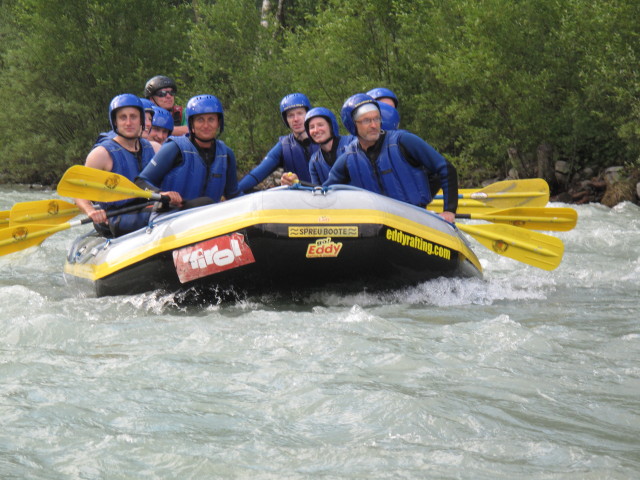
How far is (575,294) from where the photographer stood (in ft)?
18.4

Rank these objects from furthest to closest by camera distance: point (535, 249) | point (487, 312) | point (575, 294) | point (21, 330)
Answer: point (535, 249) → point (575, 294) → point (487, 312) → point (21, 330)

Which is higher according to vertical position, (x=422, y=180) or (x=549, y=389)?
(x=422, y=180)

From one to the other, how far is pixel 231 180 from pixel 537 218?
2317 millimetres

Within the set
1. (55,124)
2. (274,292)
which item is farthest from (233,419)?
(55,124)

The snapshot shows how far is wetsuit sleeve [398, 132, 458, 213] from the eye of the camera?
5680mm

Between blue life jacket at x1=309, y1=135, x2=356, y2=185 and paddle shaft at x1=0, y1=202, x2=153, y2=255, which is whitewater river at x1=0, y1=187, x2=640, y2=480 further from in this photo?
blue life jacket at x1=309, y1=135, x2=356, y2=185

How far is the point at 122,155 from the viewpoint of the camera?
19.8 feet

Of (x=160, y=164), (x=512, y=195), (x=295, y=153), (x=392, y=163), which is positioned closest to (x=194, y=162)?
(x=160, y=164)

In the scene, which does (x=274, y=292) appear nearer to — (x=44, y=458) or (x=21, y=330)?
(x=21, y=330)

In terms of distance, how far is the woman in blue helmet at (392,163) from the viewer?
5680 mm

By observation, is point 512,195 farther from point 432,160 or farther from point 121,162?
point 121,162

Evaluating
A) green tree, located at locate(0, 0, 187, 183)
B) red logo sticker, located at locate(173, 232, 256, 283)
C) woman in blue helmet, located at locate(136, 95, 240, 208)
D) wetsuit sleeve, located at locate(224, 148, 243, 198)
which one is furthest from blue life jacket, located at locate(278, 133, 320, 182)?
green tree, located at locate(0, 0, 187, 183)

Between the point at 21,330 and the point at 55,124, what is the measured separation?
21503mm

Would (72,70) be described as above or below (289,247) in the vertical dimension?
above
